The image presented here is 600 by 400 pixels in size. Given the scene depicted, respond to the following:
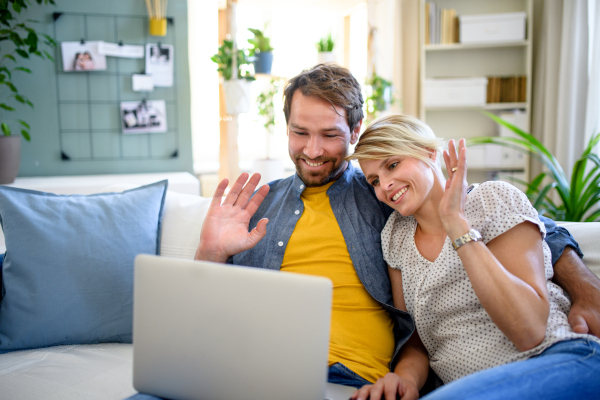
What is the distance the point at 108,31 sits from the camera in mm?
2857

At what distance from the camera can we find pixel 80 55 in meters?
2.82

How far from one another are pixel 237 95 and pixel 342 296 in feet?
6.17

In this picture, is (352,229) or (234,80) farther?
(234,80)

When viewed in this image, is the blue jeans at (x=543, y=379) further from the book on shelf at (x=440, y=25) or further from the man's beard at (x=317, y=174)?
the book on shelf at (x=440, y=25)

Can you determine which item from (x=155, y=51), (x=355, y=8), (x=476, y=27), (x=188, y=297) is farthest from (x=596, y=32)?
(x=188, y=297)

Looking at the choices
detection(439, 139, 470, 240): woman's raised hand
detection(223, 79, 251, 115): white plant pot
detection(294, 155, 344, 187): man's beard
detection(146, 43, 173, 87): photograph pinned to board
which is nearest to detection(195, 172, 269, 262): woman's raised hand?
detection(294, 155, 344, 187): man's beard

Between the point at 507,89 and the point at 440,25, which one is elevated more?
the point at 440,25

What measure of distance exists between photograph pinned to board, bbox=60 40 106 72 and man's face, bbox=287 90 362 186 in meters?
1.86

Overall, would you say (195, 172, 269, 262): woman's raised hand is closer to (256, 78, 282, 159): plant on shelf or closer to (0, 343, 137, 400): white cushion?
(0, 343, 137, 400): white cushion

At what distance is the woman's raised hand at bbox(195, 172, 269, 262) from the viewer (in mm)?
1359

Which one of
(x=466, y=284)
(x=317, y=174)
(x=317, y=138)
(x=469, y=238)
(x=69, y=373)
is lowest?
(x=69, y=373)

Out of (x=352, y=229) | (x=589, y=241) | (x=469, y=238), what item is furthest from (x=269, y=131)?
(x=469, y=238)

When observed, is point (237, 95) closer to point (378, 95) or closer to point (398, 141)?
point (378, 95)

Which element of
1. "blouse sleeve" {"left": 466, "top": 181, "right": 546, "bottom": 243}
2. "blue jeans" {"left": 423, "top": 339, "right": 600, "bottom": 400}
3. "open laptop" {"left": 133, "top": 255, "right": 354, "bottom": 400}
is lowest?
"blue jeans" {"left": 423, "top": 339, "right": 600, "bottom": 400}
